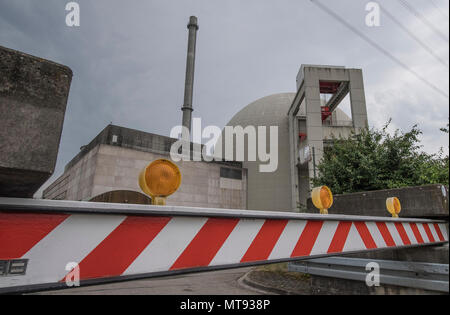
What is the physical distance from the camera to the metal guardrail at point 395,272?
3.07 m

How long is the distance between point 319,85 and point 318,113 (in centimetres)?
368

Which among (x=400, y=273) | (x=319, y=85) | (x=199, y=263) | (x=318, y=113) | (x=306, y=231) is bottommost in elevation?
(x=400, y=273)

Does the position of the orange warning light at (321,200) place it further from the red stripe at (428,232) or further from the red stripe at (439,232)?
the red stripe at (439,232)

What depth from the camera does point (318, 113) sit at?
2633 centimetres

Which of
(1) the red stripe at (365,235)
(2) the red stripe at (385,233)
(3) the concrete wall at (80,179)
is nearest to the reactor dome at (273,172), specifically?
(3) the concrete wall at (80,179)

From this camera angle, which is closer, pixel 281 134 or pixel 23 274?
pixel 23 274

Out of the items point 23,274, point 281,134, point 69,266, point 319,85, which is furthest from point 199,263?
point 281,134

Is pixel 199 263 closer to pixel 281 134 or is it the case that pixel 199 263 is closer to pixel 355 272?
pixel 355 272

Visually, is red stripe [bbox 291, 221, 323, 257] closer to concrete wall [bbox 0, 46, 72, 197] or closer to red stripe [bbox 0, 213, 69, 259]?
red stripe [bbox 0, 213, 69, 259]

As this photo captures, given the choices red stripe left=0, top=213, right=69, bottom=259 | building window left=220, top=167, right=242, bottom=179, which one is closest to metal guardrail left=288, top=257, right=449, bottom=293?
red stripe left=0, top=213, right=69, bottom=259

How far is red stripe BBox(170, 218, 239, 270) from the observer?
4.63 feet

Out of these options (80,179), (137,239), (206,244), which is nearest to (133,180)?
(80,179)

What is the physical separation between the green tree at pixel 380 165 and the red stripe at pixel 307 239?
6103 mm

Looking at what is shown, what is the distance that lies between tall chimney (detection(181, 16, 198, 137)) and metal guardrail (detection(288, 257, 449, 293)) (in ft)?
93.5
